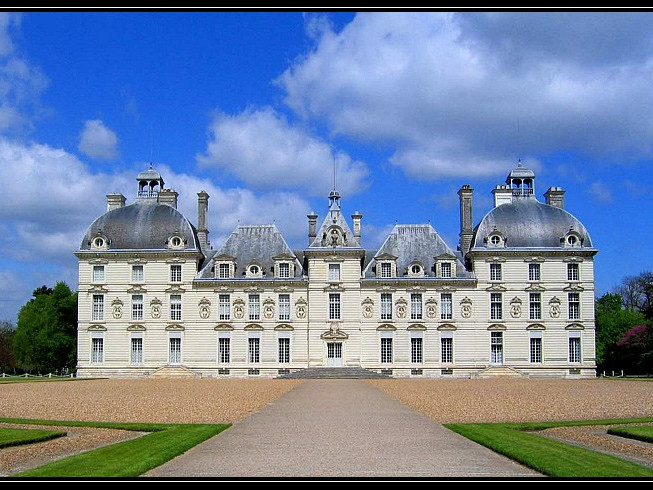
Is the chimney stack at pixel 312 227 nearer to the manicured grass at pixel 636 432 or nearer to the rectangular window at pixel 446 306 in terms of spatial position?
the rectangular window at pixel 446 306

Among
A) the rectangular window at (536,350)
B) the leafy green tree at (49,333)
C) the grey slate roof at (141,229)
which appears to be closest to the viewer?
the rectangular window at (536,350)

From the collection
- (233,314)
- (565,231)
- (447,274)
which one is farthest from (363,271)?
(565,231)

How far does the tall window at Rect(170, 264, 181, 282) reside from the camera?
50.1 metres

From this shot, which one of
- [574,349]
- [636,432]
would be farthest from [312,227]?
[636,432]

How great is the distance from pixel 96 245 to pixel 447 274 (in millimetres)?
22144

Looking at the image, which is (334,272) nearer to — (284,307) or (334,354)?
(284,307)

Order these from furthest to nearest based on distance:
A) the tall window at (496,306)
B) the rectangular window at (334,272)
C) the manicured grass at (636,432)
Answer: the rectangular window at (334,272) → the tall window at (496,306) → the manicured grass at (636,432)

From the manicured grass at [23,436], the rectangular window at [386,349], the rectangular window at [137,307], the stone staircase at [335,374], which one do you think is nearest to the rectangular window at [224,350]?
the stone staircase at [335,374]

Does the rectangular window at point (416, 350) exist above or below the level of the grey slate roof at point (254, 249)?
below

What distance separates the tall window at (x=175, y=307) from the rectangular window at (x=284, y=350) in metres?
6.63

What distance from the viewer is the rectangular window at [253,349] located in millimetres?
49562

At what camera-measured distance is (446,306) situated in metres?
49.5

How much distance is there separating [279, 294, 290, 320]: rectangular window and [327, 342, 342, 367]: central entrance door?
10.4 feet

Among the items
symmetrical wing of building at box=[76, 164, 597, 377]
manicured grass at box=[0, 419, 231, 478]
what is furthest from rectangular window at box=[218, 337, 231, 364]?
manicured grass at box=[0, 419, 231, 478]
